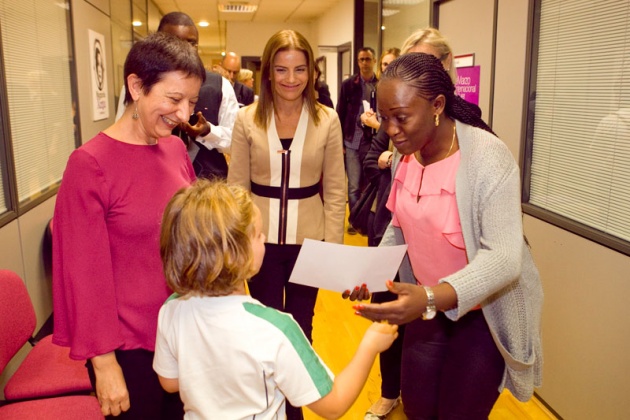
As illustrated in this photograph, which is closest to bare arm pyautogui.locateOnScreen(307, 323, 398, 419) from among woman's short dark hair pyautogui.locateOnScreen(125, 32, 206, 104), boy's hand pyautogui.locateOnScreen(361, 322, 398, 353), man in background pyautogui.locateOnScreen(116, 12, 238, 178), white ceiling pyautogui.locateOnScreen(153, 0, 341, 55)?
boy's hand pyautogui.locateOnScreen(361, 322, 398, 353)

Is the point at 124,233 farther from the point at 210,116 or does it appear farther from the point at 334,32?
the point at 334,32

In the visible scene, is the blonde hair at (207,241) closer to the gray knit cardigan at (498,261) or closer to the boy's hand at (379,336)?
the boy's hand at (379,336)

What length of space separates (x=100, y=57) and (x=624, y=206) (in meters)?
5.03

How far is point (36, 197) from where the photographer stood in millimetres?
3453

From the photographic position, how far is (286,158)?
2.32 m

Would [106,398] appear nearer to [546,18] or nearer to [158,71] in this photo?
[158,71]

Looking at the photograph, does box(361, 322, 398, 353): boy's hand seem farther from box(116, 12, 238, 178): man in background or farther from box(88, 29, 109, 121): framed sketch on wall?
box(88, 29, 109, 121): framed sketch on wall

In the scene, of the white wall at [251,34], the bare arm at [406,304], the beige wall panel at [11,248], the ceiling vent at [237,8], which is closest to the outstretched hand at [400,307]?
the bare arm at [406,304]

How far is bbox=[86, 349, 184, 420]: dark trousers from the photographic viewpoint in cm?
142

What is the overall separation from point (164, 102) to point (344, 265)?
0.65 metres

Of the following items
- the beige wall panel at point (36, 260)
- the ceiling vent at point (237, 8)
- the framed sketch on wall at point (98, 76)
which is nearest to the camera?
the beige wall panel at point (36, 260)

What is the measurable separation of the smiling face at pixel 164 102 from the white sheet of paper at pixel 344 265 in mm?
480

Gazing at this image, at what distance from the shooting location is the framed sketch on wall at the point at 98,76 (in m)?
5.14

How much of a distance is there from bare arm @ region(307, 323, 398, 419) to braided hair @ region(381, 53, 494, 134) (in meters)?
0.65
